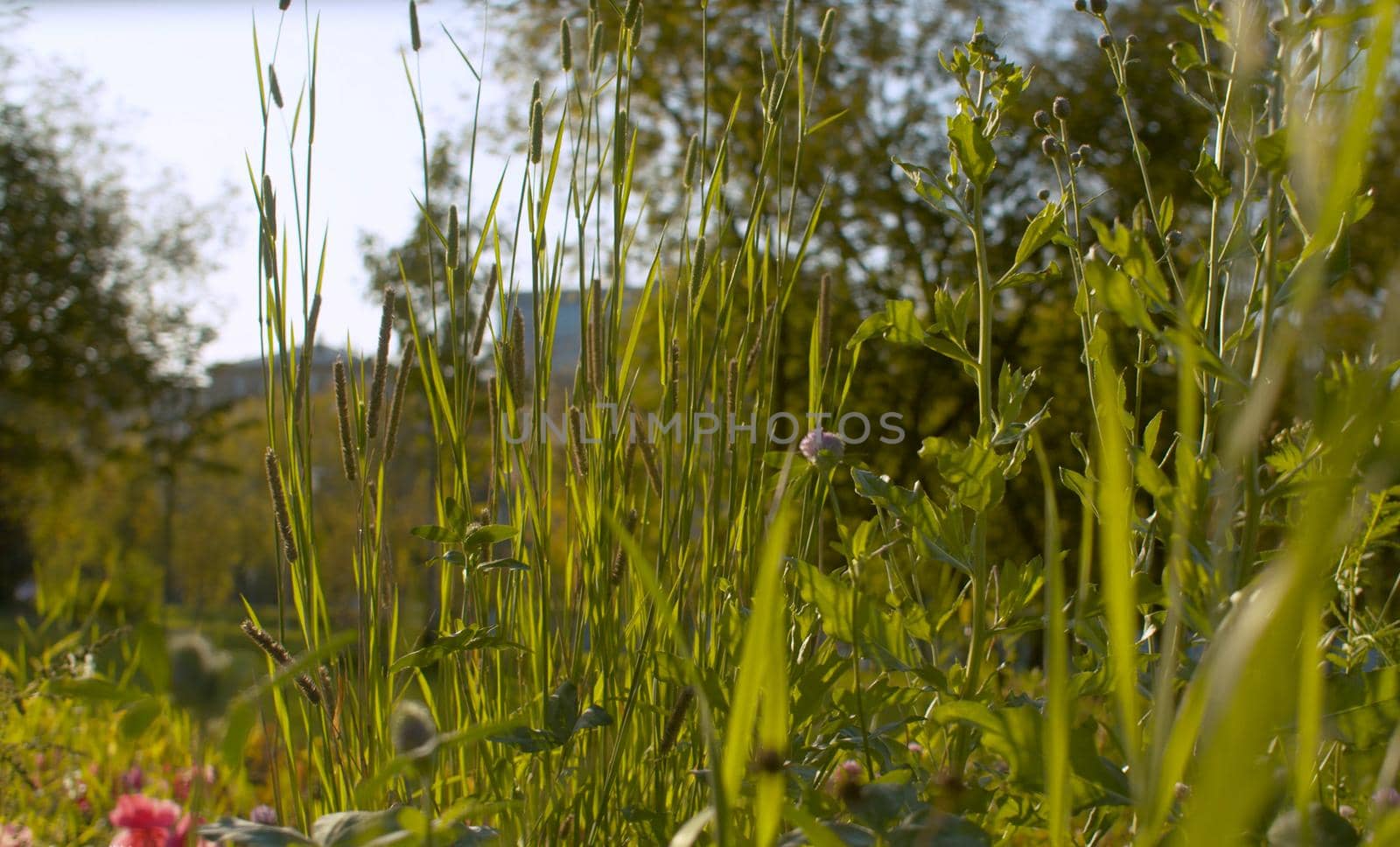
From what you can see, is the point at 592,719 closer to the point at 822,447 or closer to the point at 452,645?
the point at 452,645

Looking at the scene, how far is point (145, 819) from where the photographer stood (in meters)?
1.20

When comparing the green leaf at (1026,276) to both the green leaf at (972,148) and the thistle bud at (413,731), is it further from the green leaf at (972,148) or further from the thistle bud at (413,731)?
the thistle bud at (413,731)

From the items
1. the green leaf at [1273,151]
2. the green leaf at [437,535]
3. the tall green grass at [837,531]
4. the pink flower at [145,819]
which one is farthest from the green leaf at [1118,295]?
the pink flower at [145,819]

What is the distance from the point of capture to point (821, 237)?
23.5 feet

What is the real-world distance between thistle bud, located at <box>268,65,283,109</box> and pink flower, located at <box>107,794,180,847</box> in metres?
0.74

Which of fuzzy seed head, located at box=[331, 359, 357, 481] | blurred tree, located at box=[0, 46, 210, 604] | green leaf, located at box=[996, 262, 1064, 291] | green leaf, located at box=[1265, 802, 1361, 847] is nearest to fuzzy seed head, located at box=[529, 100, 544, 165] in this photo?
fuzzy seed head, located at box=[331, 359, 357, 481]

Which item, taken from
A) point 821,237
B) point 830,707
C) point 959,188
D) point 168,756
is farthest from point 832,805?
point 821,237

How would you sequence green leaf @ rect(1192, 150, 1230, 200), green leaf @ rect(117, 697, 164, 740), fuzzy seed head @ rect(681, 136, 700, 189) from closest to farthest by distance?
green leaf @ rect(117, 697, 164, 740) → green leaf @ rect(1192, 150, 1230, 200) → fuzzy seed head @ rect(681, 136, 700, 189)

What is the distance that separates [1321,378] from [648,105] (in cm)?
739

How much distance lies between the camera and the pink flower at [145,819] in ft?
3.79

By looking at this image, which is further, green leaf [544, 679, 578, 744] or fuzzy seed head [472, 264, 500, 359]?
fuzzy seed head [472, 264, 500, 359]

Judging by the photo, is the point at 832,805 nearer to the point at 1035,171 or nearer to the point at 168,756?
the point at 168,756

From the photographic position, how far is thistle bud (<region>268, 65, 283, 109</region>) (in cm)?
89

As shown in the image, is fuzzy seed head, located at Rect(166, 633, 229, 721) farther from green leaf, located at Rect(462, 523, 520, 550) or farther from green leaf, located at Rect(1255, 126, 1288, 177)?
green leaf, located at Rect(1255, 126, 1288, 177)
